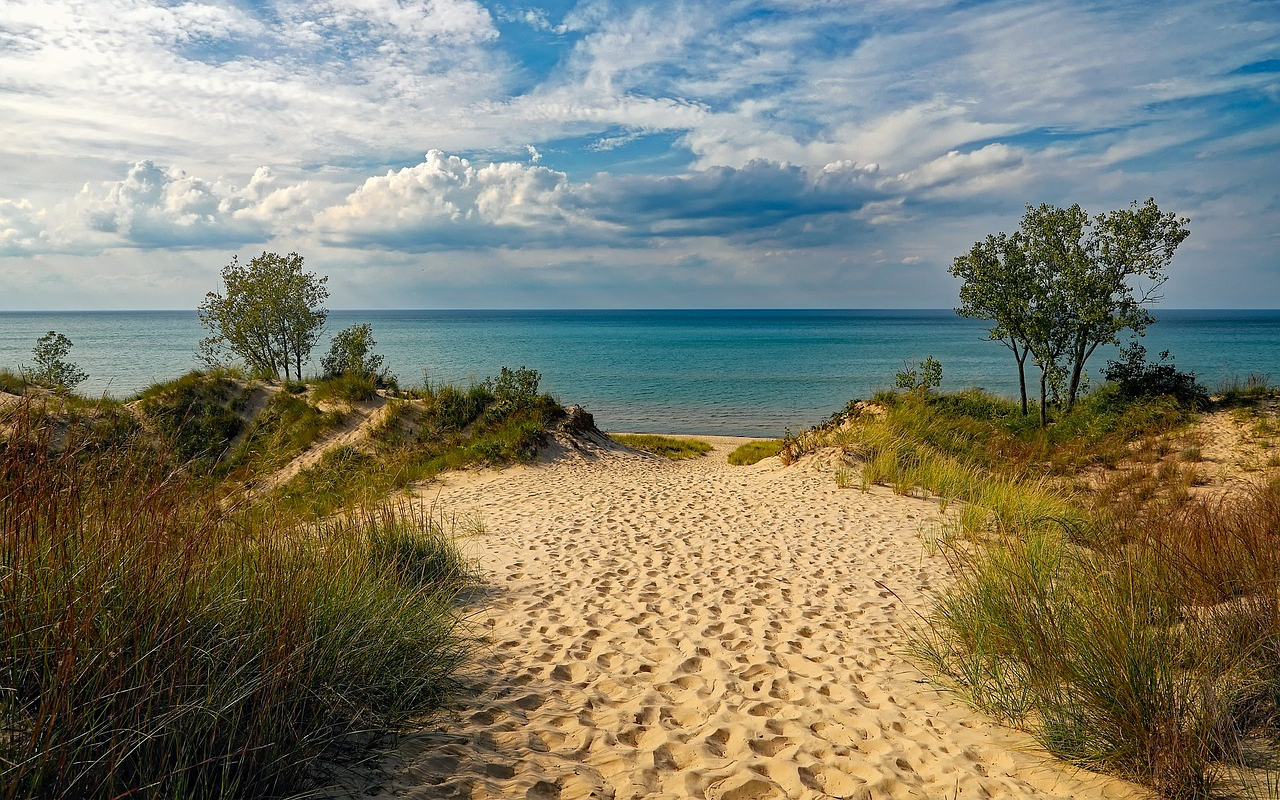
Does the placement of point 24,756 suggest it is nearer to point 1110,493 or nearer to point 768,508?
point 768,508

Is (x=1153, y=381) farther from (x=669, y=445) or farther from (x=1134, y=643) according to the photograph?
(x=1134, y=643)

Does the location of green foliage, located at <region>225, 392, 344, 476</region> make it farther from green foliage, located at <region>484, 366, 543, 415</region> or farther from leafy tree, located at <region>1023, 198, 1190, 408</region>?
leafy tree, located at <region>1023, 198, 1190, 408</region>

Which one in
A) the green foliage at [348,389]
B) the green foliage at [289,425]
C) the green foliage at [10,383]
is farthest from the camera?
the green foliage at [348,389]

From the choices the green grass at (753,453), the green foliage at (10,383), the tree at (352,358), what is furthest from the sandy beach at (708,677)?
the green foliage at (10,383)

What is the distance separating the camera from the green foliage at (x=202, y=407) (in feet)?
60.4

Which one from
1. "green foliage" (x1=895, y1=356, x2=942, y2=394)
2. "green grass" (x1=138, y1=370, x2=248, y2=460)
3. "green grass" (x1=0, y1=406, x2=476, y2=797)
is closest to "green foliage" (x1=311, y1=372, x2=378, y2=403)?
"green grass" (x1=138, y1=370, x2=248, y2=460)

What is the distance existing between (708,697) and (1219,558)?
4.38 meters

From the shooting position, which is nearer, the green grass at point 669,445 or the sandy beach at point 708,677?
the sandy beach at point 708,677

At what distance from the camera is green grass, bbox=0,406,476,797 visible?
2570 millimetres

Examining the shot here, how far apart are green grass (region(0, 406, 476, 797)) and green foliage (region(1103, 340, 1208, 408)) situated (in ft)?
74.6

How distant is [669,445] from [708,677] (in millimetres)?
20928

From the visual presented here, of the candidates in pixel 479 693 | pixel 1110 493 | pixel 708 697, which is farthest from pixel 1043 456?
pixel 479 693

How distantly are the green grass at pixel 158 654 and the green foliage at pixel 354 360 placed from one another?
17.7 metres

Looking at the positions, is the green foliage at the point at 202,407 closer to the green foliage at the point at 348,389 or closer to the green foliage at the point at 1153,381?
the green foliage at the point at 348,389
